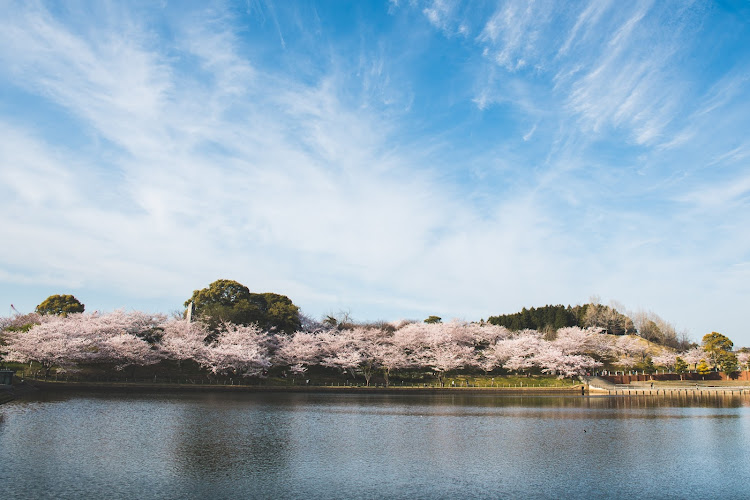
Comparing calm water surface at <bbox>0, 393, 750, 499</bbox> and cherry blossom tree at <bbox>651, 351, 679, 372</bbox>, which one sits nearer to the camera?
calm water surface at <bbox>0, 393, 750, 499</bbox>

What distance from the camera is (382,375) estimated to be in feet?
196

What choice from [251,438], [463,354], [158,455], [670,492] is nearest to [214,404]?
[251,438]

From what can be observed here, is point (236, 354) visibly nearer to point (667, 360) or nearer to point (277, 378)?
point (277, 378)

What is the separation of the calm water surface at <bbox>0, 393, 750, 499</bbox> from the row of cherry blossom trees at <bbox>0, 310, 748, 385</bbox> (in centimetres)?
1933

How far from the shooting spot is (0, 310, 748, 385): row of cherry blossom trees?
4800 cm

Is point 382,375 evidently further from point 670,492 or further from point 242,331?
point 670,492

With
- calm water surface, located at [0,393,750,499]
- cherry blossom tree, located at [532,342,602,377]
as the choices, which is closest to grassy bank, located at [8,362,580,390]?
cherry blossom tree, located at [532,342,602,377]

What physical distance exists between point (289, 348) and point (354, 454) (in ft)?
138

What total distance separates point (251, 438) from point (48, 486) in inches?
342

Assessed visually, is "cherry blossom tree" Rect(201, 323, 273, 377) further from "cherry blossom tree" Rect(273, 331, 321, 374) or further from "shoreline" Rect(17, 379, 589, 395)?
"shoreline" Rect(17, 379, 589, 395)

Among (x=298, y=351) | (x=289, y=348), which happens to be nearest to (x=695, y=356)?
(x=298, y=351)

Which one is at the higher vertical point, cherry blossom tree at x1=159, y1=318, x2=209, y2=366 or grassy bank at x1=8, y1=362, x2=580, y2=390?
cherry blossom tree at x1=159, y1=318, x2=209, y2=366

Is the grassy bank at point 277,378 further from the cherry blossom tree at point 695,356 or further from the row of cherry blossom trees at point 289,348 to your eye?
the cherry blossom tree at point 695,356

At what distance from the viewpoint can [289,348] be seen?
2299 inches
